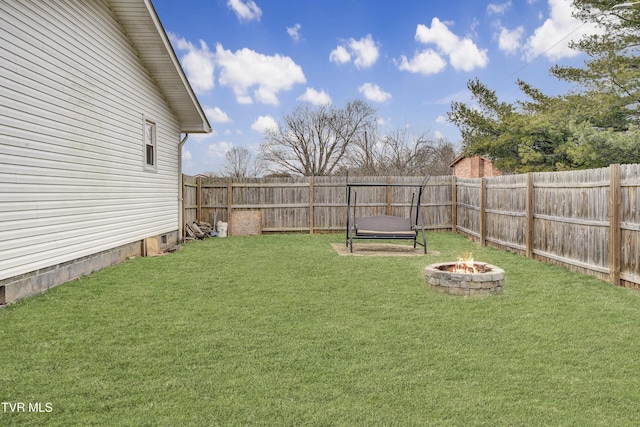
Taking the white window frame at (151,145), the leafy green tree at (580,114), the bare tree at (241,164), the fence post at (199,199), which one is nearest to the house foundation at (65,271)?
the white window frame at (151,145)

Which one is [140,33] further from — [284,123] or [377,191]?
[284,123]

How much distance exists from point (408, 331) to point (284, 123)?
30.2 metres

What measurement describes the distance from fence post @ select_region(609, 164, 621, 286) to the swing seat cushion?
3.95 metres

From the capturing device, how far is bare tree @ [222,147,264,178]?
3350cm

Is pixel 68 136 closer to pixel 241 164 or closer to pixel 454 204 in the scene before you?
pixel 454 204

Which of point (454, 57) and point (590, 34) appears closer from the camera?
point (590, 34)

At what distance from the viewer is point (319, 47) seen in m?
28.1

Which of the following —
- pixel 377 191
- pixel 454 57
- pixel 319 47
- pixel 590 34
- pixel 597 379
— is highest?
pixel 319 47

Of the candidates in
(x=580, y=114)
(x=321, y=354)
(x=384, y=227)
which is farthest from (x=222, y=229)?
(x=580, y=114)

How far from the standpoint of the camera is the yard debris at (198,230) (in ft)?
42.1

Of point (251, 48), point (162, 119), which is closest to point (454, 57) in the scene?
point (251, 48)

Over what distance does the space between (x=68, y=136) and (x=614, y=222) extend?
8130 millimetres

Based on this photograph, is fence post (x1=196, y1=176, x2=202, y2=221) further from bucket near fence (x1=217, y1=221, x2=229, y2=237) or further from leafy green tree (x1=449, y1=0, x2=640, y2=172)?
leafy green tree (x1=449, y1=0, x2=640, y2=172)

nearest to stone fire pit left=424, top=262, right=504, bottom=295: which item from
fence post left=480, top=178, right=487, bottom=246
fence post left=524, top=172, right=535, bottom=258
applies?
fence post left=524, top=172, right=535, bottom=258
